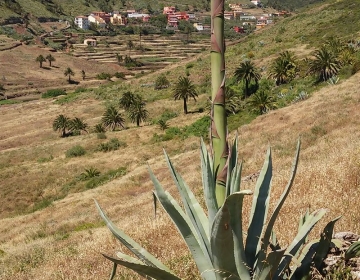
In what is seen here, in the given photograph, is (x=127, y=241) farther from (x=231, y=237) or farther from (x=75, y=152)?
(x=75, y=152)

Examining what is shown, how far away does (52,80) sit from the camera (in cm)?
9994

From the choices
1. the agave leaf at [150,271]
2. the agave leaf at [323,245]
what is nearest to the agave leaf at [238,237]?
the agave leaf at [150,271]

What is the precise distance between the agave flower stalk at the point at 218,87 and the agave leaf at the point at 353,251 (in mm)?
1443

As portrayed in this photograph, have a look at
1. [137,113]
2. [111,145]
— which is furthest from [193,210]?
[137,113]

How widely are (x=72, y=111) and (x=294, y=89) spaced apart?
119 feet

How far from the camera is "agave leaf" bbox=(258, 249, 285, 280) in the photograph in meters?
2.56

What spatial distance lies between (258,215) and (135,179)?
22893 mm

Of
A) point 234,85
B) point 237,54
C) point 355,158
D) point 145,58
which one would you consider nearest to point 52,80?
point 145,58

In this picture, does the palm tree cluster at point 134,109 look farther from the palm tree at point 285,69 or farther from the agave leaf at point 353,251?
the agave leaf at point 353,251

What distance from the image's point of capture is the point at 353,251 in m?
3.23

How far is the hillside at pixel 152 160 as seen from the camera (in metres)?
6.86

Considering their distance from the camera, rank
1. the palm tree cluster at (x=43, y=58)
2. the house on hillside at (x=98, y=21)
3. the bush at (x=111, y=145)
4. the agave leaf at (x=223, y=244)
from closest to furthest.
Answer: the agave leaf at (x=223, y=244) → the bush at (x=111, y=145) → the palm tree cluster at (x=43, y=58) → the house on hillside at (x=98, y=21)

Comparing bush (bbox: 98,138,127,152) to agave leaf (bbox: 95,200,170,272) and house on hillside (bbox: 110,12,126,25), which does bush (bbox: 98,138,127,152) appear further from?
house on hillside (bbox: 110,12,126,25)

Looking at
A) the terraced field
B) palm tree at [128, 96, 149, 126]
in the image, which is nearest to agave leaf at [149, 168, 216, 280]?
palm tree at [128, 96, 149, 126]
